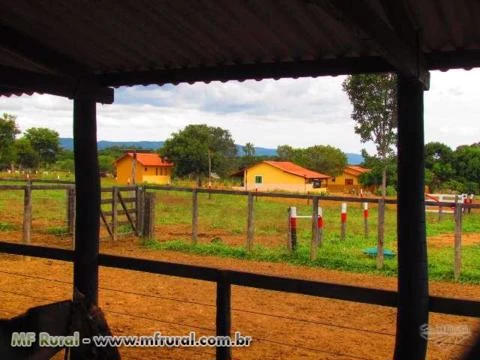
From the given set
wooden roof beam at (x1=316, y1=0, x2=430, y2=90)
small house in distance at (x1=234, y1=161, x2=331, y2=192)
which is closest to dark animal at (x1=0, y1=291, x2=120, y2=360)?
wooden roof beam at (x1=316, y1=0, x2=430, y2=90)

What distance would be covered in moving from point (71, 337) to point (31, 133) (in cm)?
7609

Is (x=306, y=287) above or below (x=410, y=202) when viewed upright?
below

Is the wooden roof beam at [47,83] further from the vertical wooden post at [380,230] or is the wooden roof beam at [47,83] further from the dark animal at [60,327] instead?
the vertical wooden post at [380,230]

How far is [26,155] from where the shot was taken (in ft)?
233

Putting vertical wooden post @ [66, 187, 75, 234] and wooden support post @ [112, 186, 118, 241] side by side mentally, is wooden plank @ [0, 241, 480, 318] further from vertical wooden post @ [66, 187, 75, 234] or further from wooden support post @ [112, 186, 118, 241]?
wooden support post @ [112, 186, 118, 241]

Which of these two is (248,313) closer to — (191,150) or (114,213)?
(114,213)

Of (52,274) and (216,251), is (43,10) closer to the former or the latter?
(52,274)

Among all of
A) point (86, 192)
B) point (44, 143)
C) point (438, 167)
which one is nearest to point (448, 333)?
point (86, 192)

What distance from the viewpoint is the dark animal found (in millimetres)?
2783

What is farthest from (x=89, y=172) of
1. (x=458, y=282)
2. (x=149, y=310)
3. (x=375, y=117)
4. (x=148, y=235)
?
(x=375, y=117)

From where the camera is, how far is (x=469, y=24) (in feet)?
9.53

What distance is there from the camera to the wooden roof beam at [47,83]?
12.6 feet


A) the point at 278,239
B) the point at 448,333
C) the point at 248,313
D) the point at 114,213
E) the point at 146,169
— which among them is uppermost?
the point at 146,169

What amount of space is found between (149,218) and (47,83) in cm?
912
